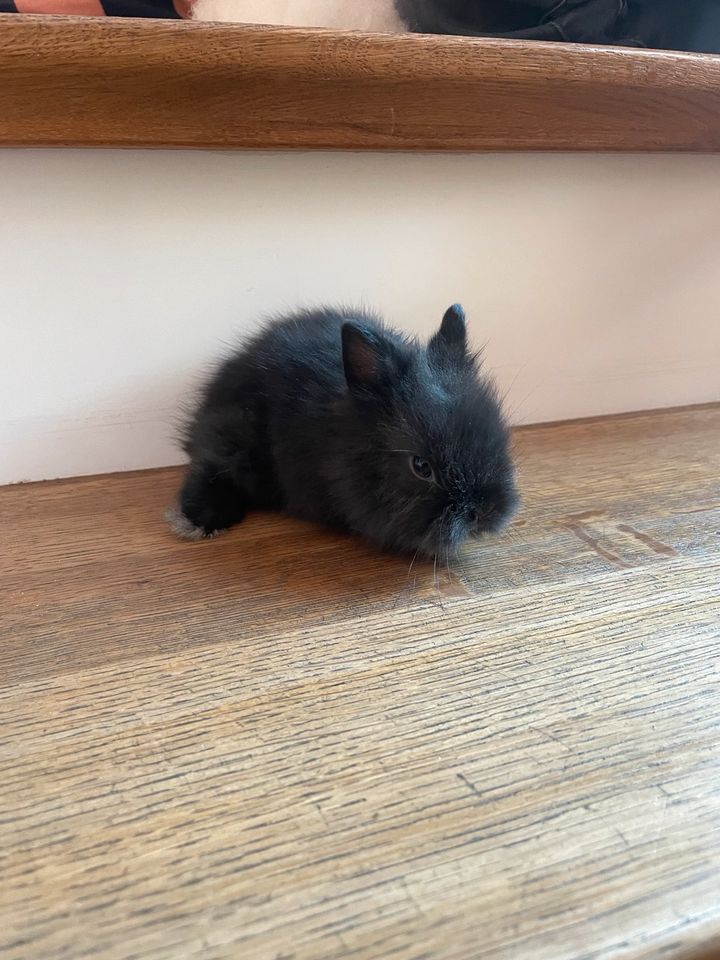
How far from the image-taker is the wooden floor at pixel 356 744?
398 mm

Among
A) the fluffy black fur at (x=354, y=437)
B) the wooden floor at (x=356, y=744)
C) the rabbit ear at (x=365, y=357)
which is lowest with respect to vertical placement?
the wooden floor at (x=356, y=744)

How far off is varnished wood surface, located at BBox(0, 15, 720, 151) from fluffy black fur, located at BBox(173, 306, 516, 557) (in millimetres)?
237

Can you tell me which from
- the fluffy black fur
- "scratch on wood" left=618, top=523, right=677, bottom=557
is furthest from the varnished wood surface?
"scratch on wood" left=618, top=523, right=677, bottom=557

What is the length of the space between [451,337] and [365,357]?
13 cm

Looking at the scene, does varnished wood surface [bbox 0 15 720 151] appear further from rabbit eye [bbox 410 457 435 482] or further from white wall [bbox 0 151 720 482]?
rabbit eye [bbox 410 457 435 482]

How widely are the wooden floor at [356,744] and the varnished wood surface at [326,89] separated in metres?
0.46

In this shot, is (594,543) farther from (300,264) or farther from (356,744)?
(300,264)

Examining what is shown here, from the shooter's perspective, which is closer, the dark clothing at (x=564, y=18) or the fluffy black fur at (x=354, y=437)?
the fluffy black fur at (x=354, y=437)

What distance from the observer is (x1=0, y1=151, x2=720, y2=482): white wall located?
2.81 ft

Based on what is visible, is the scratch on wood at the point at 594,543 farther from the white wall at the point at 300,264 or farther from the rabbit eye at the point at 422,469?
the white wall at the point at 300,264

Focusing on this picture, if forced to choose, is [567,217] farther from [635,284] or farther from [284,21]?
[284,21]

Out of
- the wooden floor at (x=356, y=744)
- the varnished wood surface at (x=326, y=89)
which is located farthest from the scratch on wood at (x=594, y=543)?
the varnished wood surface at (x=326, y=89)

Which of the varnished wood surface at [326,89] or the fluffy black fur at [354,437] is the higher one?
the varnished wood surface at [326,89]

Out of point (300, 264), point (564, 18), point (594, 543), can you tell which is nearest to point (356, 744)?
point (594, 543)
